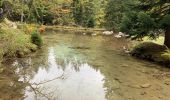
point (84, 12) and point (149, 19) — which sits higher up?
point (84, 12)

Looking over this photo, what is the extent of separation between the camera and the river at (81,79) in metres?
10.9

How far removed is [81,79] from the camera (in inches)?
538

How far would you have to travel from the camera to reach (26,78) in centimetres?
1295

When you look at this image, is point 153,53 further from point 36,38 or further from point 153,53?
point 36,38

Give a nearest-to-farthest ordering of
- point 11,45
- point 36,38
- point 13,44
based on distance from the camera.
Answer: point 11,45 < point 13,44 < point 36,38

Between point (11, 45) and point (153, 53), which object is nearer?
point (11, 45)

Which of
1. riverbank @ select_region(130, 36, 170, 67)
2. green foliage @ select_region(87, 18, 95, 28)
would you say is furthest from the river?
green foliage @ select_region(87, 18, 95, 28)

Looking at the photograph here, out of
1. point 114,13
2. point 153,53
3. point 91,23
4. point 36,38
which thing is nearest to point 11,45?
point 36,38

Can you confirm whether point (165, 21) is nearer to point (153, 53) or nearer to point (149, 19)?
point (149, 19)

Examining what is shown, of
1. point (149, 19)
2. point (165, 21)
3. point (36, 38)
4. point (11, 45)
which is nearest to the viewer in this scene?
point (11, 45)

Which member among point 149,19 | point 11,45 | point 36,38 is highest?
point 149,19

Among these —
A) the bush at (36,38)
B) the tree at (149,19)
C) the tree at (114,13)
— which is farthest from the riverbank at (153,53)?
the tree at (114,13)

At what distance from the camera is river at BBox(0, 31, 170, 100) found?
1089 centimetres

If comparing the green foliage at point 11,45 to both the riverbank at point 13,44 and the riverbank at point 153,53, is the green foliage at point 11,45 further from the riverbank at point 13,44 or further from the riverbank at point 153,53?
the riverbank at point 153,53
